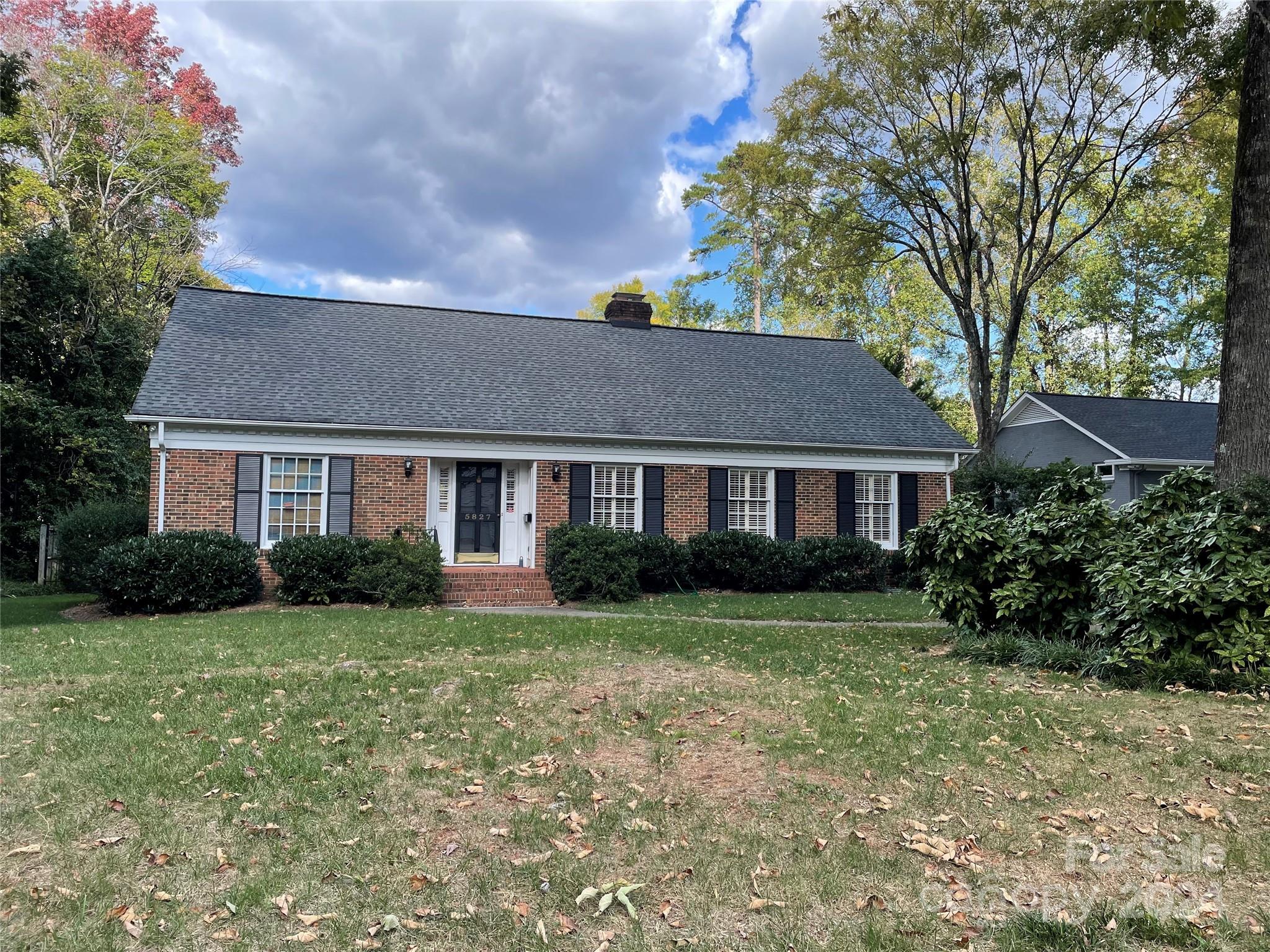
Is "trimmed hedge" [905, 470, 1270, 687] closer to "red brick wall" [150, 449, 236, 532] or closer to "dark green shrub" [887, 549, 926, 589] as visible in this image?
"dark green shrub" [887, 549, 926, 589]

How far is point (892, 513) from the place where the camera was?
698 inches

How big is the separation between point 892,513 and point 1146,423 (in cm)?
1014

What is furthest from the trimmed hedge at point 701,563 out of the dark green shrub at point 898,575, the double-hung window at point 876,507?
the double-hung window at point 876,507

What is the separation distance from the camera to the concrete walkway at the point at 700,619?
10.9 metres

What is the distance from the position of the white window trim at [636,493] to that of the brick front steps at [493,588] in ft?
6.12

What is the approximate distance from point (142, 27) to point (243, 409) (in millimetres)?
22062

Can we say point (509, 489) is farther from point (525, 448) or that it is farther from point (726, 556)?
point (726, 556)

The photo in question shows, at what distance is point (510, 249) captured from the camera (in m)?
24.8

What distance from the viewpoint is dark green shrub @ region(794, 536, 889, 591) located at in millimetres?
16297

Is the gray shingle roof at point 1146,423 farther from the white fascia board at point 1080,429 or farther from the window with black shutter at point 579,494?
the window with black shutter at point 579,494

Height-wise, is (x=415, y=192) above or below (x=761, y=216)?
below

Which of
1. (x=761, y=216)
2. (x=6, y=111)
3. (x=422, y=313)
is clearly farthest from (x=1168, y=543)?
(x=761, y=216)

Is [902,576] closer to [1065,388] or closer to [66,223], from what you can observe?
[1065,388]

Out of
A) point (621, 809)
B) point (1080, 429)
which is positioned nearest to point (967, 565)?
point (621, 809)
